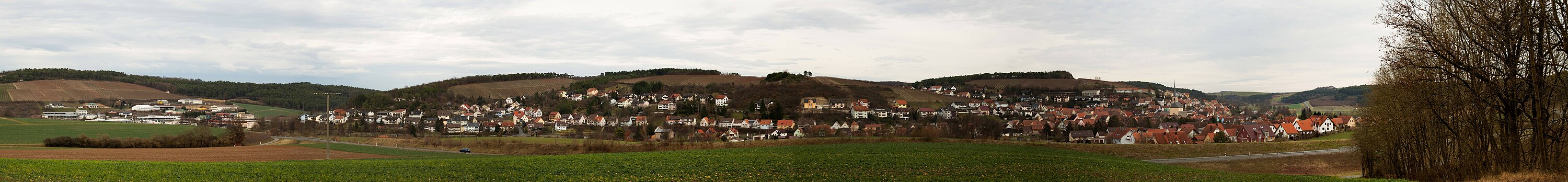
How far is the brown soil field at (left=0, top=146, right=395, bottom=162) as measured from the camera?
2323 centimetres

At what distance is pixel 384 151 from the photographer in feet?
117

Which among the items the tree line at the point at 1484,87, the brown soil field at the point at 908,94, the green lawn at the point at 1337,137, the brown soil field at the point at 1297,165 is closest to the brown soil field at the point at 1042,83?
the brown soil field at the point at 908,94

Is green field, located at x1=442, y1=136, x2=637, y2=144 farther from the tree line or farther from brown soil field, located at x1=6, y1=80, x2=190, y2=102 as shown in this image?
brown soil field, located at x1=6, y1=80, x2=190, y2=102

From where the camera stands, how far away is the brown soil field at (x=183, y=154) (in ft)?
76.2

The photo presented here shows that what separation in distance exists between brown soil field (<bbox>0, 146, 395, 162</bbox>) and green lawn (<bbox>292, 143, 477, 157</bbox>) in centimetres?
158

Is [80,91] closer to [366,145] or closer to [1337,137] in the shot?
[366,145]

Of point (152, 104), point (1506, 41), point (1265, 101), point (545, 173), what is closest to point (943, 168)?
point (545, 173)

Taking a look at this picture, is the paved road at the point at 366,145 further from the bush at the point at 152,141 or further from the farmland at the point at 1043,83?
the farmland at the point at 1043,83

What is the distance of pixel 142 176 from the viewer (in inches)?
529

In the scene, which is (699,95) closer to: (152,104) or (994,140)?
(994,140)

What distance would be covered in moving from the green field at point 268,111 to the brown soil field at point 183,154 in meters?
37.7

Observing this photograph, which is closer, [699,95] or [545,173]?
[545,173]

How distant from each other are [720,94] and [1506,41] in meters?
48.8

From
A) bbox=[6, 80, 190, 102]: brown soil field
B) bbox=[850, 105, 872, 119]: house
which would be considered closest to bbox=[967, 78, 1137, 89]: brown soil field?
bbox=[850, 105, 872, 119]: house
